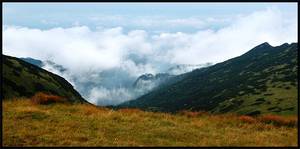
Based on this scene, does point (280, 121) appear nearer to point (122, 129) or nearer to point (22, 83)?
point (122, 129)

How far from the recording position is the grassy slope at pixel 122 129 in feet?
81.3

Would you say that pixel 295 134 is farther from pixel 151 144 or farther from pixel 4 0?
pixel 4 0

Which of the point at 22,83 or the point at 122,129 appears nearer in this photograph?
the point at 122,129

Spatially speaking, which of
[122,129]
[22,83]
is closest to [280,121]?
[122,129]

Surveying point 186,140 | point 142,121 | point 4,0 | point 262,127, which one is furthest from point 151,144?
point 4,0

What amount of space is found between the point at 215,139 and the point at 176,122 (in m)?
5.18

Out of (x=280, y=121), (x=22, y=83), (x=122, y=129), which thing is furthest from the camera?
(x=22, y=83)

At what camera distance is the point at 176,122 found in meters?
30.7

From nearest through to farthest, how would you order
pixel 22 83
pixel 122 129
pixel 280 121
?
pixel 122 129 → pixel 280 121 → pixel 22 83

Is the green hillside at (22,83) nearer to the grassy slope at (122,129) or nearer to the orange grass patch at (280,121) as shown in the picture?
the grassy slope at (122,129)

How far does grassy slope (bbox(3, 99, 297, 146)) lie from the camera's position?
24766 millimetres

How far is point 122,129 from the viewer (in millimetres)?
27672

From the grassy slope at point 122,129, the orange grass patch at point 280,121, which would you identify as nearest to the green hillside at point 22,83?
the grassy slope at point 122,129

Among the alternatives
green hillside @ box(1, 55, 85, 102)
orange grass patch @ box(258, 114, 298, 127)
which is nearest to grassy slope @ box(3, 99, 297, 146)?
orange grass patch @ box(258, 114, 298, 127)
